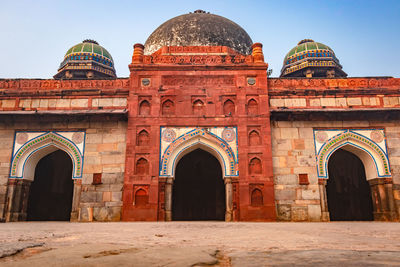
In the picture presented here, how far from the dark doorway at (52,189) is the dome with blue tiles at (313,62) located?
11.0 meters

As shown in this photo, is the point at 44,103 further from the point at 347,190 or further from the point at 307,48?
the point at 307,48

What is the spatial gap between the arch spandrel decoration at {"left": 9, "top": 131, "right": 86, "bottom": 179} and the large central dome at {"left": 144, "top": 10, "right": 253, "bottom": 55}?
495 centimetres

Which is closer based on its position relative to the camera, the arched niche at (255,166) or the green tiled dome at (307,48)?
the arched niche at (255,166)

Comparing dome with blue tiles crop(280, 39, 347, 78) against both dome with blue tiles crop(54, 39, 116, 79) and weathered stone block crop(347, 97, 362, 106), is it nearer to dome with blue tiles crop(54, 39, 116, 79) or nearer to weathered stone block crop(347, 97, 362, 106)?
weathered stone block crop(347, 97, 362, 106)

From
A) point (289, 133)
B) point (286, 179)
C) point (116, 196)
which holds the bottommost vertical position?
point (116, 196)

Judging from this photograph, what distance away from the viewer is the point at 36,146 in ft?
34.2

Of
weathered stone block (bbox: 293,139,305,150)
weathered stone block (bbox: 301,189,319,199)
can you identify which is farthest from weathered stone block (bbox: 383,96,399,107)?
weathered stone block (bbox: 301,189,319,199)

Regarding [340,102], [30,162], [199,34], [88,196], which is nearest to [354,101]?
[340,102]

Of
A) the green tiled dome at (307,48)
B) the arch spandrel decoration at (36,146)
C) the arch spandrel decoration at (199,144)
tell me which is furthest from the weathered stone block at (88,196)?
the green tiled dome at (307,48)

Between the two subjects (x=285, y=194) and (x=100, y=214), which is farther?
(x=285, y=194)

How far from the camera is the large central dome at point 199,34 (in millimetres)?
12781

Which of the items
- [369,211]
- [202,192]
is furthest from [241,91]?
[369,211]

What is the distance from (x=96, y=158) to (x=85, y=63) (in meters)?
7.77

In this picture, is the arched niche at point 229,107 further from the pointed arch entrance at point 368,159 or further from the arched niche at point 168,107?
the pointed arch entrance at point 368,159
